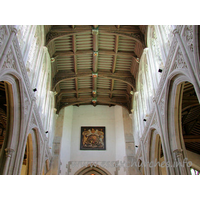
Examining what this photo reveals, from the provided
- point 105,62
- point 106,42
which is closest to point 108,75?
point 105,62

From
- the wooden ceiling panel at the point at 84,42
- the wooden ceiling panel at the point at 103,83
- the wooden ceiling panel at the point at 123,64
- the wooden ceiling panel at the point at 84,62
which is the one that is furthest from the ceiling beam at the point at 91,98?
the wooden ceiling panel at the point at 84,42

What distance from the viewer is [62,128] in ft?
62.4

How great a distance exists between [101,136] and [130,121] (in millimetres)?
2778

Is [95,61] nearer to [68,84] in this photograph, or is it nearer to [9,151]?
[68,84]

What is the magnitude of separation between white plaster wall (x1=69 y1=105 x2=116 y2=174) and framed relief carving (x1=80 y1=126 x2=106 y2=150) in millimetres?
268

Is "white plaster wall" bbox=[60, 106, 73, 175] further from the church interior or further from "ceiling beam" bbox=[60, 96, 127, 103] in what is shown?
"ceiling beam" bbox=[60, 96, 127, 103]

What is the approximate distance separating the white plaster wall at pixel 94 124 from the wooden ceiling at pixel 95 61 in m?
0.71

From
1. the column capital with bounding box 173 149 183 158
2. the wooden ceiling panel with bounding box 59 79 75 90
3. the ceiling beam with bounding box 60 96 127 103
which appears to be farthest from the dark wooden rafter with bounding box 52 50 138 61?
the column capital with bounding box 173 149 183 158

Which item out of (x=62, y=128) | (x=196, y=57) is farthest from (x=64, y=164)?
(x=196, y=57)

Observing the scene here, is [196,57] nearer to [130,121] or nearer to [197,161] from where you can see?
[197,161]

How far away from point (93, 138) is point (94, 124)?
1.32m

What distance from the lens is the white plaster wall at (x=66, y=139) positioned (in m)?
18.0

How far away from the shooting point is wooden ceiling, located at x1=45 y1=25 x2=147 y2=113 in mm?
14375

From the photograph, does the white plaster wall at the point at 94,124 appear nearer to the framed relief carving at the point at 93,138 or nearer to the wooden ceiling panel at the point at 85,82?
the framed relief carving at the point at 93,138
